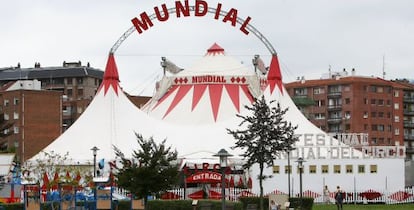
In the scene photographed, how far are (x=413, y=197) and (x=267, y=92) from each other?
38.6ft

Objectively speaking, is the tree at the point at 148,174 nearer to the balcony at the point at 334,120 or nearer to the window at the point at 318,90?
the balcony at the point at 334,120

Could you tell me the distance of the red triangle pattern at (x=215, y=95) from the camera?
Answer: 7088cm

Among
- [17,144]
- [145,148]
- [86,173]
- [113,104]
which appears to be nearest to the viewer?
[145,148]

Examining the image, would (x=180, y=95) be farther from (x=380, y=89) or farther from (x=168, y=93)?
(x=380, y=89)

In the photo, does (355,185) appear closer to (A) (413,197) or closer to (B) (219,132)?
(A) (413,197)

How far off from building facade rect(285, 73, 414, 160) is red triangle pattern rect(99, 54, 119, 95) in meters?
52.5

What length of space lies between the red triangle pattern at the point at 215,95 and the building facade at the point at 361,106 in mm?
46943

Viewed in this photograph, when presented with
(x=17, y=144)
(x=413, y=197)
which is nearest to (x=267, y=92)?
(x=413, y=197)

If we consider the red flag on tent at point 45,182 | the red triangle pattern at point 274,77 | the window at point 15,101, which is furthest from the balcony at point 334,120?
the red flag on tent at point 45,182

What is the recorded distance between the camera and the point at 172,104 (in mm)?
72250

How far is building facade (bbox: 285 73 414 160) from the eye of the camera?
119 m

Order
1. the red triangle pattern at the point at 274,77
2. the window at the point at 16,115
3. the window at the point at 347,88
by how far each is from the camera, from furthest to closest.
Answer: the window at the point at 347,88
the window at the point at 16,115
the red triangle pattern at the point at 274,77

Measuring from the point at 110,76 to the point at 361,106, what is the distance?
2271 inches

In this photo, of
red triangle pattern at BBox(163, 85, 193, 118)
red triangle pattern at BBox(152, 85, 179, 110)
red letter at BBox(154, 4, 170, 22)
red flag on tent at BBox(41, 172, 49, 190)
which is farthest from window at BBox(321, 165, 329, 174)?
red flag on tent at BBox(41, 172, 49, 190)
